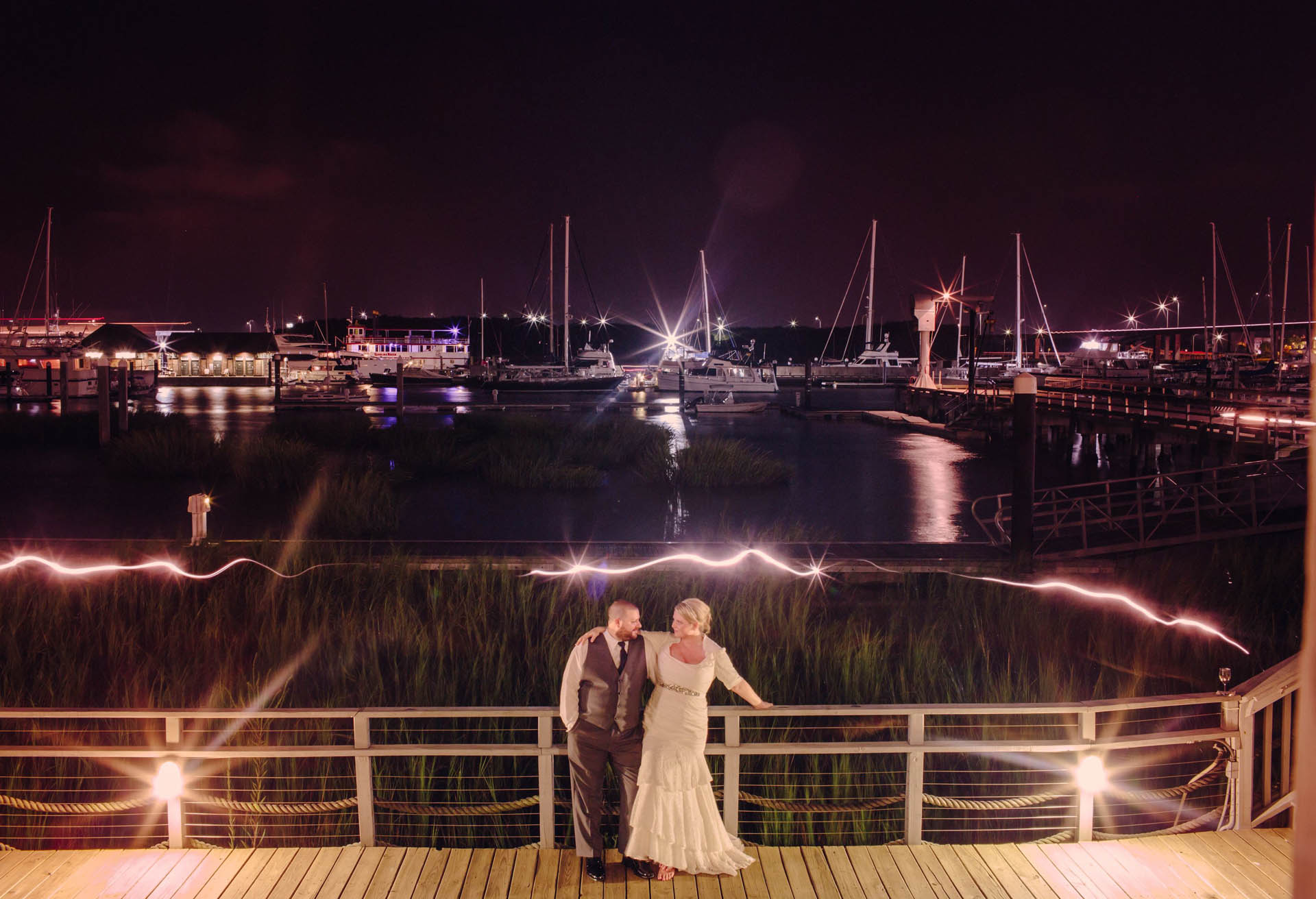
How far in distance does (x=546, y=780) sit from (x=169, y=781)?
210 cm

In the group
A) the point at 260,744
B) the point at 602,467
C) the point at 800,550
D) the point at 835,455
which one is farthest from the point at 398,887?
the point at 835,455

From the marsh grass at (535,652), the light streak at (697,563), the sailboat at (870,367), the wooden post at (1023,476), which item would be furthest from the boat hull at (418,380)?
the wooden post at (1023,476)

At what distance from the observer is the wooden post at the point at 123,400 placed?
29.4m

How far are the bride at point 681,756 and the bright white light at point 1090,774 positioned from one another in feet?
6.92

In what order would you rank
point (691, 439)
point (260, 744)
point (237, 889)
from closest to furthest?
point (237, 889), point (260, 744), point (691, 439)

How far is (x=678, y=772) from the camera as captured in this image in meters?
5.01

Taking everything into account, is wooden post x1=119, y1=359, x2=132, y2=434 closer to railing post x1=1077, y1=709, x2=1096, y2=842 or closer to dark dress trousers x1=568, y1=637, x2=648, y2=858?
dark dress trousers x1=568, y1=637, x2=648, y2=858

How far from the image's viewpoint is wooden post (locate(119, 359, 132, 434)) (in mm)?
29406

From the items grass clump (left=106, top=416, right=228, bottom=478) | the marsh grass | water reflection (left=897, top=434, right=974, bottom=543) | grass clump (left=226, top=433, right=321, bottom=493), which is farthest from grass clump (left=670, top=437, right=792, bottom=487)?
grass clump (left=106, top=416, right=228, bottom=478)

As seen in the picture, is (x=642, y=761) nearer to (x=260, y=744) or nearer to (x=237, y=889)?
(x=237, y=889)

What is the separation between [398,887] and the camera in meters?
5.08

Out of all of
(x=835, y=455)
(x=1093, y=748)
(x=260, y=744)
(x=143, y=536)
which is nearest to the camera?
(x=1093, y=748)

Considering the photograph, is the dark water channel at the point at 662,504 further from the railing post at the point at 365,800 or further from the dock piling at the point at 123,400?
the railing post at the point at 365,800

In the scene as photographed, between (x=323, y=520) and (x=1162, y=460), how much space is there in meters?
25.1
